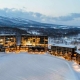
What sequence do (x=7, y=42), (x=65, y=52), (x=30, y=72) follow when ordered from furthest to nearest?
(x=7, y=42) → (x=65, y=52) → (x=30, y=72)

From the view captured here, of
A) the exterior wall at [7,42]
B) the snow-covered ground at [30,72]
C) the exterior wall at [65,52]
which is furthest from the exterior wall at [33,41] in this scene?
the snow-covered ground at [30,72]

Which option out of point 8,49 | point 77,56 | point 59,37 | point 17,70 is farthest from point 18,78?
point 59,37

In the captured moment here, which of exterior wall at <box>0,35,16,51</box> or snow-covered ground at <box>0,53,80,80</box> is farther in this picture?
exterior wall at <box>0,35,16,51</box>

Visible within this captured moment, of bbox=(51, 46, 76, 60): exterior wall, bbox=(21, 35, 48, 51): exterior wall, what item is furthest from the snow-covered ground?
bbox=(21, 35, 48, 51): exterior wall

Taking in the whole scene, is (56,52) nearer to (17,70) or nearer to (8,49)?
(8,49)

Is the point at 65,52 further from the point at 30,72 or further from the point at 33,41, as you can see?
the point at 30,72

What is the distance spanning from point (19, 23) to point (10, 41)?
22361 millimetres

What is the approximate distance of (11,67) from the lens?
4617 millimetres

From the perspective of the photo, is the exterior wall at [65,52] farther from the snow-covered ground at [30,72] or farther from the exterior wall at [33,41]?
the snow-covered ground at [30,72]

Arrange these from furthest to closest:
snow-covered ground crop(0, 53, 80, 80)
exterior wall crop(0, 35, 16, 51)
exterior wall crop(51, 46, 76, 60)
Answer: exterior wall crop(0, 35, 16, 51)
exterior wall crop(51, 46, 76, 60)
snow-covered ground crop(0, 53, 80, 80)

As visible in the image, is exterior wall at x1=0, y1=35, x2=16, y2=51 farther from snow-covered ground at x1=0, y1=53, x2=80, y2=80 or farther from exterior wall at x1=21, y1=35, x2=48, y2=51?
snow-covered ground at x1=0, y1=53, x2=80, y2=80

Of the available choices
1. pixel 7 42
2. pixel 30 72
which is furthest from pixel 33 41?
pixel 30 72

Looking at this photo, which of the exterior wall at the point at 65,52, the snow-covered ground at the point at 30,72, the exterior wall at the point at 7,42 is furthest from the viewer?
the exterior wall at the point at 7,42

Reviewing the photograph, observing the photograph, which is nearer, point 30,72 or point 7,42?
point 30,72
